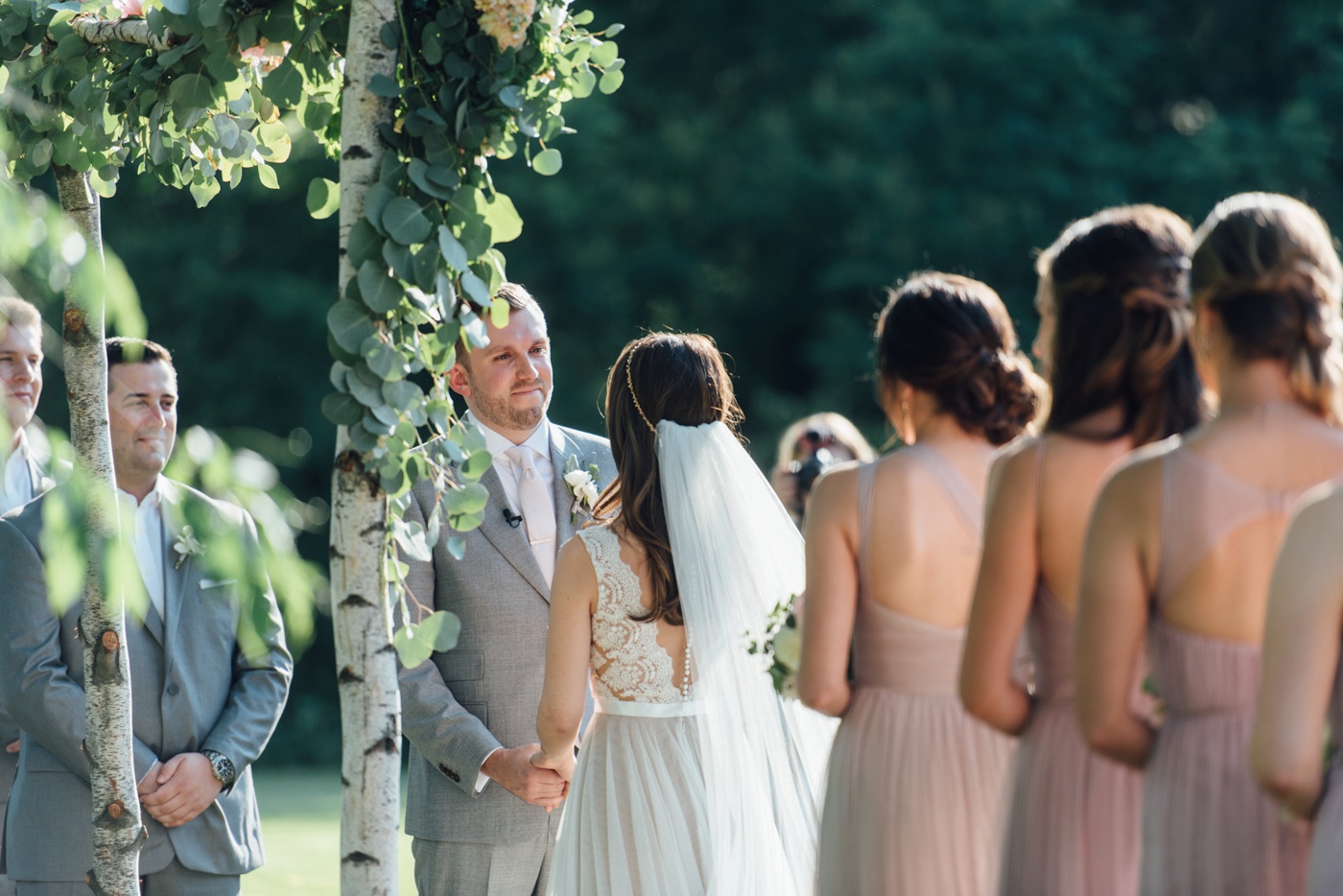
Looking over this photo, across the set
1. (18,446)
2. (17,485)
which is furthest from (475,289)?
(17,485)

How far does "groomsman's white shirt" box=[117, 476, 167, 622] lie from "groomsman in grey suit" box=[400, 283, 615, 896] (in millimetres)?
791

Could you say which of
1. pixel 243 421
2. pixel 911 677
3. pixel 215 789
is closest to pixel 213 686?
pixel 215 789

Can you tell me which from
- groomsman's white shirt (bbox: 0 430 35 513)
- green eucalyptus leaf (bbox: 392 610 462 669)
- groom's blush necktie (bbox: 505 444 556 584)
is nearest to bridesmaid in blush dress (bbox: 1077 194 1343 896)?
green eucalyptus leaf (bbox: 392 610 462 669)

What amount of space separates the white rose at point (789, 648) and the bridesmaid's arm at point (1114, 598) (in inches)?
36.0

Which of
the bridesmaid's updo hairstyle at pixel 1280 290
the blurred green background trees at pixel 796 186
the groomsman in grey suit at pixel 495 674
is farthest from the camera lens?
the blurred green background trees at pixel 796 186

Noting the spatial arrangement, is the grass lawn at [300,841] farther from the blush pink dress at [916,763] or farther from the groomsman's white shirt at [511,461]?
the blush pink dress at [916,763]

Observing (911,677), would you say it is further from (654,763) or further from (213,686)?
(213,686)

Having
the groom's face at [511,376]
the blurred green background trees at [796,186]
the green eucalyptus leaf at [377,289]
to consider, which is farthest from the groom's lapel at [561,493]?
the blurred green background trees at [796,186]

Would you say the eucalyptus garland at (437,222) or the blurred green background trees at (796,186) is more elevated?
the blurred green background trees at (796,186)

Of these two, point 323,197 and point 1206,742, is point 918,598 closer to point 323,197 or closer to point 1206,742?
point 1206,742

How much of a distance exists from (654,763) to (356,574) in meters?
1.25

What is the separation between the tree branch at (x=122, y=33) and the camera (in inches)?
122

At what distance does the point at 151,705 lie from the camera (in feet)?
14.0

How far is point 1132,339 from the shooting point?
2.36 metres
